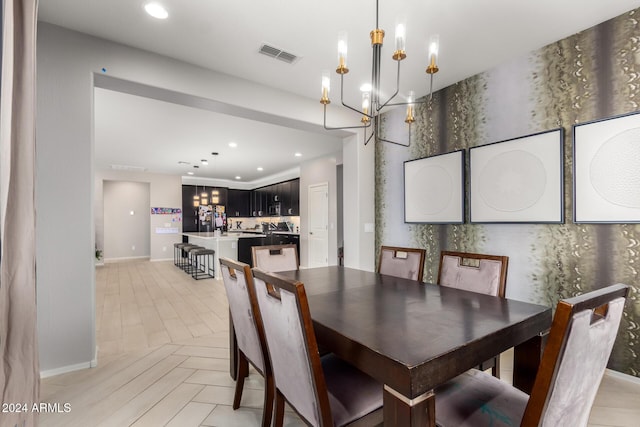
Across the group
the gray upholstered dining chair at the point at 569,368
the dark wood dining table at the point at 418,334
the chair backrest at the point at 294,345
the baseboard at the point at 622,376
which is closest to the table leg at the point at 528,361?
the dark wood dining table at the point at 418,334

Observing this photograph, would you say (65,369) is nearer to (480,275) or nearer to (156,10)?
(156,10)

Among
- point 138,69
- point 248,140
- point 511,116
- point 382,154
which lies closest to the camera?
point 138,69

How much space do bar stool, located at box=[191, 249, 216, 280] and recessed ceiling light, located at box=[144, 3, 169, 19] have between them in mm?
4433

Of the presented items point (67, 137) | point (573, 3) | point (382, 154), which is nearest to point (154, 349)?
point (67, 137)

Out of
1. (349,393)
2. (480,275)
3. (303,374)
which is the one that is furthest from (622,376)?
(303,374)

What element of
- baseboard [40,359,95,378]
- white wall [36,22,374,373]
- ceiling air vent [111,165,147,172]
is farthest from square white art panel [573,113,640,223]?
ceiling air vent [111,165,147,172]

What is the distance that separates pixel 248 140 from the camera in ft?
17.1

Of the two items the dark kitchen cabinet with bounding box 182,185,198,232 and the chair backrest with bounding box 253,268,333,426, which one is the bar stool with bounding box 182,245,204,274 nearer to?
the dark kitchen cabinet with bounding box 182,185,198,232

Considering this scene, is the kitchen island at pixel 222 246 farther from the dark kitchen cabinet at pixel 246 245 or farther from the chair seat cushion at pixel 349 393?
the chair seat cushion at pixel 349 393

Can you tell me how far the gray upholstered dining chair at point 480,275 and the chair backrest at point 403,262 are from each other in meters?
0.17

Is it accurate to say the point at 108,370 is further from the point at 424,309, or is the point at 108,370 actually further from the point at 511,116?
the point at 511,116

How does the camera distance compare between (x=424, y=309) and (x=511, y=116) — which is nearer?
(x=424, y=309)

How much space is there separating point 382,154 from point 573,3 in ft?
7.51

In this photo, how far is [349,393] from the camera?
120cm
